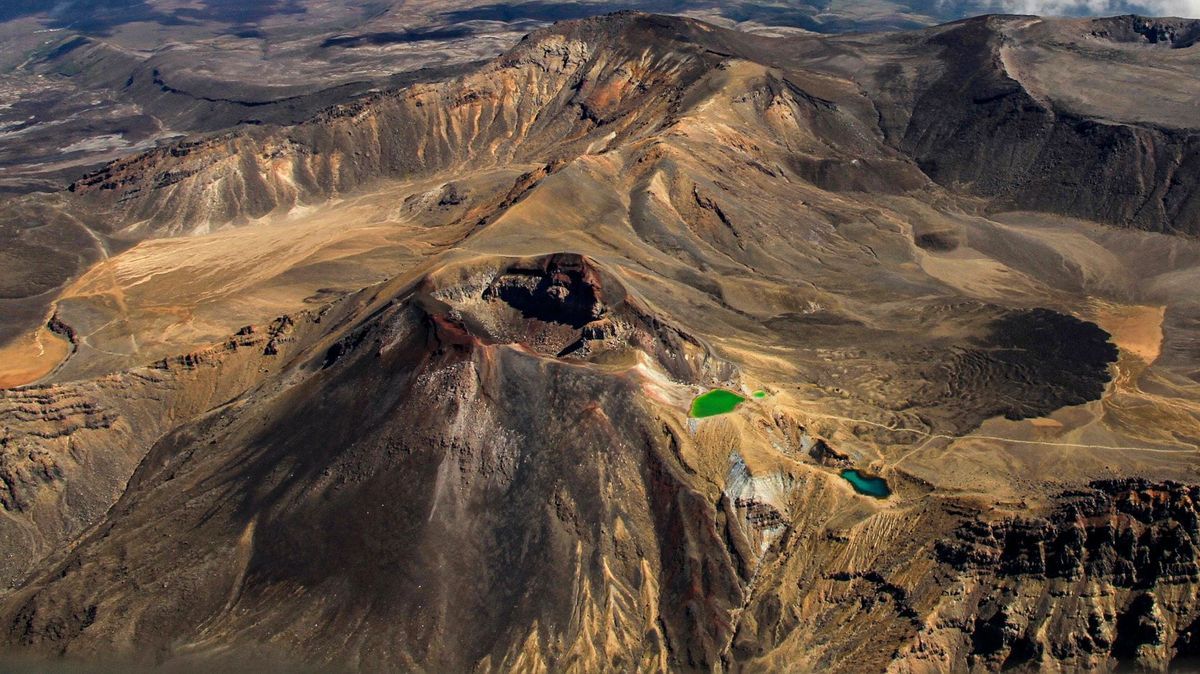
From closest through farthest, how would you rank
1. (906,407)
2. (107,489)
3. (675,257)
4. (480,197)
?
(107,489), (906,407), (675,257), (480,197)

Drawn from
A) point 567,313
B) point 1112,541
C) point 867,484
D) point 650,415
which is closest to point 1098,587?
point 1112,541

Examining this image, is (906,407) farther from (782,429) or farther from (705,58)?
(705,58)

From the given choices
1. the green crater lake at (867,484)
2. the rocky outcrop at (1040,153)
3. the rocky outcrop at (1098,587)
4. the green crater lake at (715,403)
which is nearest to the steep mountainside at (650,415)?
the rocky outcrop at (1098,587)

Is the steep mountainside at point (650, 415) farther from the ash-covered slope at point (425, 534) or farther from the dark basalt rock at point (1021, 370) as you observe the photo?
the dark basalt rock at point (1021, 370)

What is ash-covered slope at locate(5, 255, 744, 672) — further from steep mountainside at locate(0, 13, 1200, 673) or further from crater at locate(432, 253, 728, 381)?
crater at locate(432, 253, 728, 381)

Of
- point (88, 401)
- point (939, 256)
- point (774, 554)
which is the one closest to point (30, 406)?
point (88, 401)

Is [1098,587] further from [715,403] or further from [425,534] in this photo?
[425,534]
